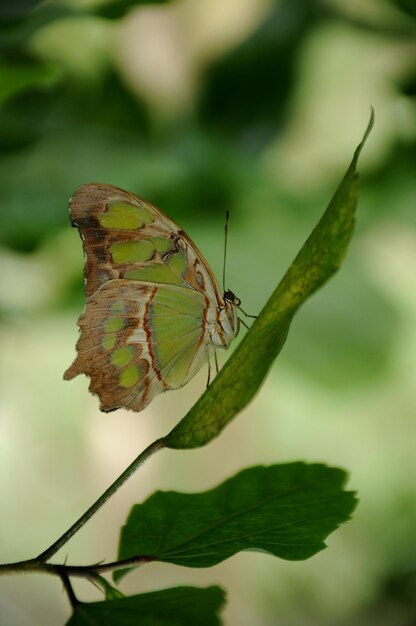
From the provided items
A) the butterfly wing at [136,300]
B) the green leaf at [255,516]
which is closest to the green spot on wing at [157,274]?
the butterfly wing at [136,300]

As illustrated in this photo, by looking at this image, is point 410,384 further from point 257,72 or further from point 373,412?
point 257,72

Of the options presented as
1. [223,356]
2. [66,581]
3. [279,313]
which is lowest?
[223,356]

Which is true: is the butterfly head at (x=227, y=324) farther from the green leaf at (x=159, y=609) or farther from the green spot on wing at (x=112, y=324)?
the green leaf at (x=159, y=609)

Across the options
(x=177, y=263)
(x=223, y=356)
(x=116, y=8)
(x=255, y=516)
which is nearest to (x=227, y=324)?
(x=177, y=263)

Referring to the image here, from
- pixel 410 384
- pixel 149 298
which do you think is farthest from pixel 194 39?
pixel 149 298

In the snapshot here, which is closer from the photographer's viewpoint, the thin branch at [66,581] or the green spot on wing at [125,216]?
the thin branch at [66,581]

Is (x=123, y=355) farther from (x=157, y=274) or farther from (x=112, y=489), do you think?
(x=112, y=489)
